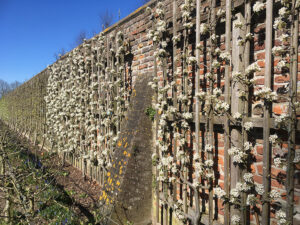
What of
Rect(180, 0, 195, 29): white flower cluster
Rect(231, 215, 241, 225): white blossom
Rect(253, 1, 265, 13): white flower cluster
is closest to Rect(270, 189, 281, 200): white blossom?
Rect(231, 215, 241, 225): white blossom

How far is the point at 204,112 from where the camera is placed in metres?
2.46

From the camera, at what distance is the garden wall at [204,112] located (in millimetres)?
1747

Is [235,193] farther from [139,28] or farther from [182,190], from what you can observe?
[139,28]

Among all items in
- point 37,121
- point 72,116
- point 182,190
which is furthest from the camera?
point 37,121

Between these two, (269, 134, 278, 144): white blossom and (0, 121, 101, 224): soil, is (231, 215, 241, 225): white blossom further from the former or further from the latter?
(0, 121, 101, 224): soil

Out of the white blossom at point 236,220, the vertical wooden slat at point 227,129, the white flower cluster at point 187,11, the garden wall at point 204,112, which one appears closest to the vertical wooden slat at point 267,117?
the garden wall at point 204,112

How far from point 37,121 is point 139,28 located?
862cm

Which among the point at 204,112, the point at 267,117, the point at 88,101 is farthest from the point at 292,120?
the point at 88,101

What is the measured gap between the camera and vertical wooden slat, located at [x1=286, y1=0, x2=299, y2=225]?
63.2 inches

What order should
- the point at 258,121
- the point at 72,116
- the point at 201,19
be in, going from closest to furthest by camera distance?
the point at 258,121
the point at 201,19
the point at 72,116

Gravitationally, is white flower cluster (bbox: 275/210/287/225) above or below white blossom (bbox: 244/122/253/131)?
below

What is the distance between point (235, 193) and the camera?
6.44 ft

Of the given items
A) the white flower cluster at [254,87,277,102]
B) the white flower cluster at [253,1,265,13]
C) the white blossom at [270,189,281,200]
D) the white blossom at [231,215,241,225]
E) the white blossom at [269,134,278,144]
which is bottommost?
the white blossom at [231,215,241,225]

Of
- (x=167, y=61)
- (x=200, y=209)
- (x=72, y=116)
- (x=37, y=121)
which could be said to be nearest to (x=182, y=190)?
(x=200, y=209)
